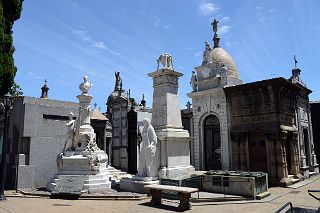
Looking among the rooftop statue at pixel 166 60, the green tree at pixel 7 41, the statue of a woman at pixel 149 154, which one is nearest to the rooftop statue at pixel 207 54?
the rooftop statue at pixel 166 60

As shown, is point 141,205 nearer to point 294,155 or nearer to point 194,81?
point 294,155

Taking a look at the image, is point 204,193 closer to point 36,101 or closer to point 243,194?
point 243,194

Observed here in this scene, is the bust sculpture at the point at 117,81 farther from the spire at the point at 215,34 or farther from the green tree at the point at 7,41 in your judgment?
the green tree at the point at 7,41

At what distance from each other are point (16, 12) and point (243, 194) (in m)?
12.6

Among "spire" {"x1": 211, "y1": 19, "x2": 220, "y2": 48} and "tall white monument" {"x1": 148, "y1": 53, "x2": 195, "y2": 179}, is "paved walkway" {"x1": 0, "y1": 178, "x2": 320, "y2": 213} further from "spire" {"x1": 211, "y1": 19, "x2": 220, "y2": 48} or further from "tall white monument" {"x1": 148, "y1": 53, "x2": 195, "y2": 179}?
"spire" {"x1": 211, "y1": 19, "x2": 220, "y2": 48}

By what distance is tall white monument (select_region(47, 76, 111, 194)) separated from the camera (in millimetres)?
10759

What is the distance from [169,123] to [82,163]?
4.16 m

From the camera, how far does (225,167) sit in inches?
634

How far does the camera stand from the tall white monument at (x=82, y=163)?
1076cm

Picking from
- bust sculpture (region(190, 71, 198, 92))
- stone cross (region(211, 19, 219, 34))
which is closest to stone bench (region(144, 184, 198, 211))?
bust sculpture (region(190, 71, 198, 92))

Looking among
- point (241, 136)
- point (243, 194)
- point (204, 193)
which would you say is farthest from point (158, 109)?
point (241, 136)

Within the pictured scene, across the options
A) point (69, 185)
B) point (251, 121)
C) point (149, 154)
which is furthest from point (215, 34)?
point (69, 185)

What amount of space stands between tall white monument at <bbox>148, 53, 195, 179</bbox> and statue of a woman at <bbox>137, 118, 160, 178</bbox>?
221 mm

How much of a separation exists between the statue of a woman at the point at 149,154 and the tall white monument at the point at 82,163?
2.01 metres
